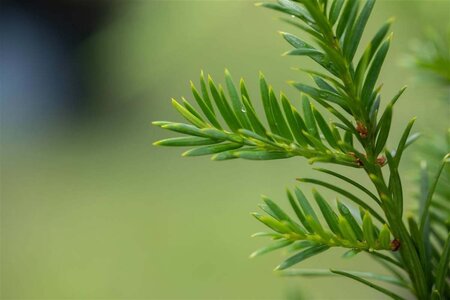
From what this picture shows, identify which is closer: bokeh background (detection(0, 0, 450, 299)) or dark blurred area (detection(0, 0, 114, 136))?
bokeh background (detection(0, 0, 450, 299))

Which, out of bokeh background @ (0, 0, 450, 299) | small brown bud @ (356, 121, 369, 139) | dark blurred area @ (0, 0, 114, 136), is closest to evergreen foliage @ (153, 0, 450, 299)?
small brown bud @ (356, 121, 369, 139)

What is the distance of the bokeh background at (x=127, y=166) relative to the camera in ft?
3.83

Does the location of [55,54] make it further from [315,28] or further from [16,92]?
[315,28]

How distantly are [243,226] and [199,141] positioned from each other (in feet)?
3.76

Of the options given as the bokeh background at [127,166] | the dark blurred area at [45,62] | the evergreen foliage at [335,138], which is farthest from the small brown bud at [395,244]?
the dark blurred area at [45,62]

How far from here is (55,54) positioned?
60.6 inches

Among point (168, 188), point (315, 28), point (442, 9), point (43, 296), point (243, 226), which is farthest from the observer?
point (168, 188)

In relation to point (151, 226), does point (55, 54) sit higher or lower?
higher

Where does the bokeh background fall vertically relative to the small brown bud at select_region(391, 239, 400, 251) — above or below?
above

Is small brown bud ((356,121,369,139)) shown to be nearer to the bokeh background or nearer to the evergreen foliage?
the evergreen foliage

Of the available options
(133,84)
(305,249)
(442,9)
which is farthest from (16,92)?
(305,249)

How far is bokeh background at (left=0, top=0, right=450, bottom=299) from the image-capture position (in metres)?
1.17

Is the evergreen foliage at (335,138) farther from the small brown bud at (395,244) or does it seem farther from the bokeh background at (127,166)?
the bokeh background at (127,166)

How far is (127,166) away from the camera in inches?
56.6
